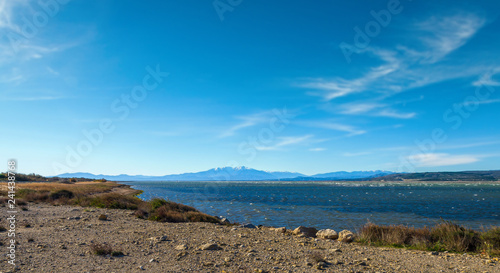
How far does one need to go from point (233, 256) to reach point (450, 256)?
863 cm

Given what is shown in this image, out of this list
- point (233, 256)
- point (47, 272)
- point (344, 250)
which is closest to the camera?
point (47, 272)

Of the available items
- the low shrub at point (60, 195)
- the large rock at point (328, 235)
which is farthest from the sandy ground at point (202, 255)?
the low shrub at point (60, 195)

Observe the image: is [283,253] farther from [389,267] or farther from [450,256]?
[450,256]

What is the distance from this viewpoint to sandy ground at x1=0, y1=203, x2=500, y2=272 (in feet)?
30.8

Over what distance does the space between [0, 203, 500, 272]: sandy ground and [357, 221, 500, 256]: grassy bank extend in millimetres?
1069

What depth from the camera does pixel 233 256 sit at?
10742 millimetres

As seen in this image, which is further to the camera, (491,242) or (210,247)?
(491,242)

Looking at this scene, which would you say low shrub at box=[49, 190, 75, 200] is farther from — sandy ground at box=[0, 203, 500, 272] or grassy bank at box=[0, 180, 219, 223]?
sandy ground at box=[0, 203, 500, 272]

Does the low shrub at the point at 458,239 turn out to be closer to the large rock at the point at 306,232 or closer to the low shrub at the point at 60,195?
the large rock at the point at 306,232

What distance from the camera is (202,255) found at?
35.2ft

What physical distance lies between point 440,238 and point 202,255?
1106 cm

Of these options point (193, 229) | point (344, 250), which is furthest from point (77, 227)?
point (344, 250)

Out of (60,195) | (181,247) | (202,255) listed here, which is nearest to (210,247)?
(202,255)

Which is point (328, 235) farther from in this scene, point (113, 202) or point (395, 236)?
point (113, 202)
